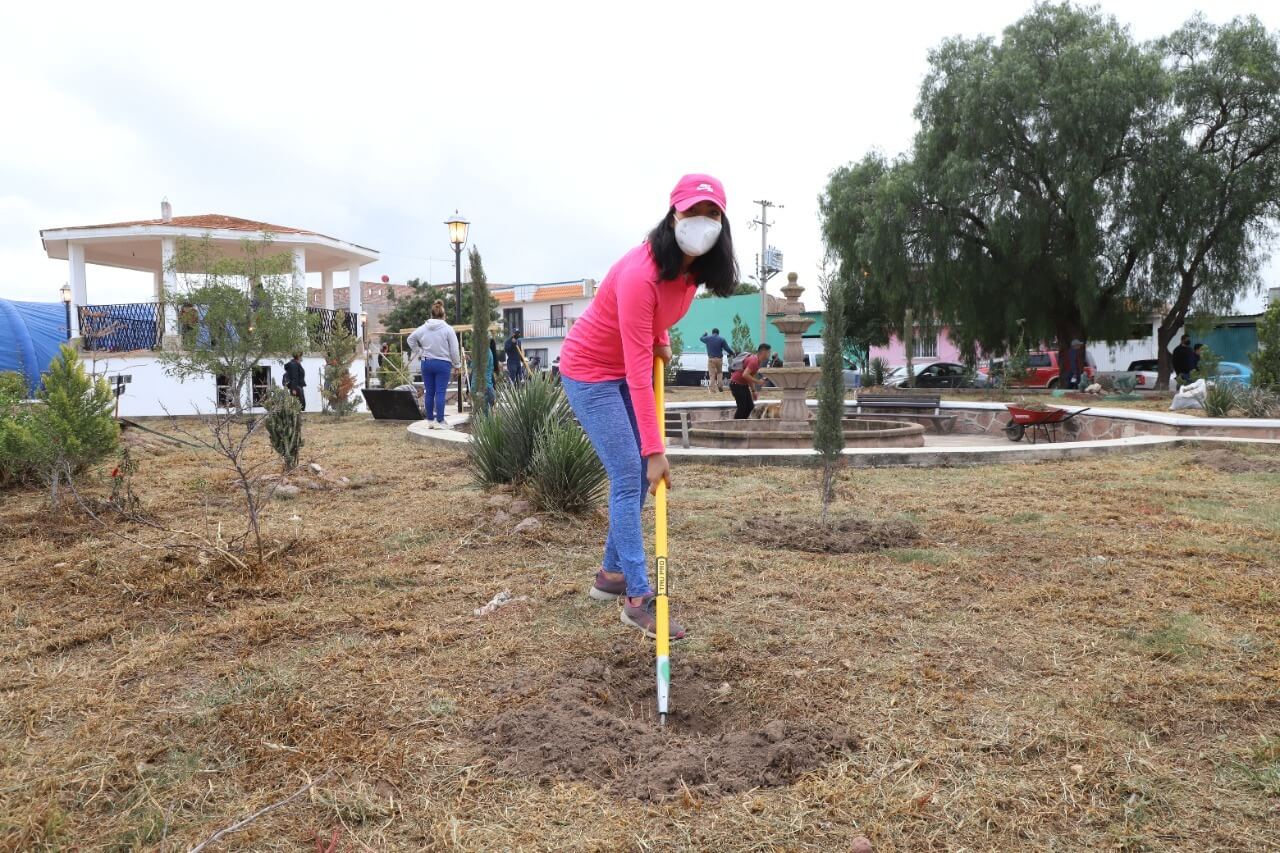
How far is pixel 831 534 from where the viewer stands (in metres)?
5.23

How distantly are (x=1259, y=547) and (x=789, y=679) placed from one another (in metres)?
3.33

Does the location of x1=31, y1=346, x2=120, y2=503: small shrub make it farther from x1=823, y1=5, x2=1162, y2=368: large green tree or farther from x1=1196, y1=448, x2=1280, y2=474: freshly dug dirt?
x1=823, y1=5, x2=1162, y2=368: large green tree

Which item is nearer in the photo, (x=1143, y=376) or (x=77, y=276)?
(x=77, y=276)

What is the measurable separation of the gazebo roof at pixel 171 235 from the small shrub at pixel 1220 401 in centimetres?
1660

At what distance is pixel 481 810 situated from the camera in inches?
88.7

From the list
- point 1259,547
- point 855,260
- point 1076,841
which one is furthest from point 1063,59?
point 1076,841

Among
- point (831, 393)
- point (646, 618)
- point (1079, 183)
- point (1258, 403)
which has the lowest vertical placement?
point (646, 618)

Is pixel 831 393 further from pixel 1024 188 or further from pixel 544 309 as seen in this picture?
pixel 544 309

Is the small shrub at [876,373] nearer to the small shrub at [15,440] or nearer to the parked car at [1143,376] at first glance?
the parked car at [1143,376]

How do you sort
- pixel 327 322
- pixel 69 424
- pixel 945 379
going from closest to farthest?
pixel 69 424 → pixel 327 322 → pixel 945 379

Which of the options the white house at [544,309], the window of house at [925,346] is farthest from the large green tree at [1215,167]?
the white house at [544,309]

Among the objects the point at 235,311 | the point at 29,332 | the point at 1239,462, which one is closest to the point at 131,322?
the point at 29,332

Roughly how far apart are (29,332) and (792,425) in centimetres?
1834

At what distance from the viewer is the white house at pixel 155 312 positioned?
18.4 meters
